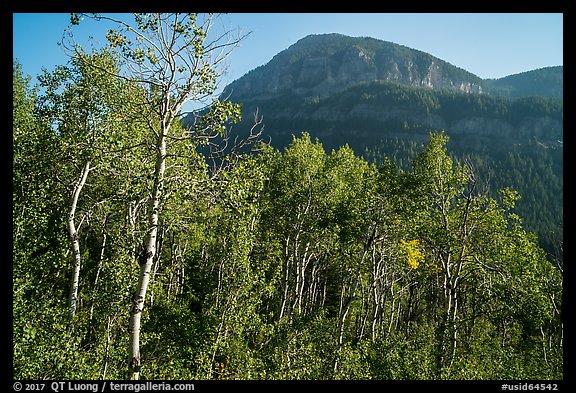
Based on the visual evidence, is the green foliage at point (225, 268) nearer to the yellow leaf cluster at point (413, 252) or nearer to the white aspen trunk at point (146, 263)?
the white aspen trunk at point (146, 263)

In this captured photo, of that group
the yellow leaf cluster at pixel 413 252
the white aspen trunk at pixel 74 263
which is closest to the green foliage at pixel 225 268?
the white aspen trunk at pixel 74 263

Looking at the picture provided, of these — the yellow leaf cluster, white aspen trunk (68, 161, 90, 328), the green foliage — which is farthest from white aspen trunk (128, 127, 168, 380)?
the yellow leaf cluster

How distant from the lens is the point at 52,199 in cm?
1580

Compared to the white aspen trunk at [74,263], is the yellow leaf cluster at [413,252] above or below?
below

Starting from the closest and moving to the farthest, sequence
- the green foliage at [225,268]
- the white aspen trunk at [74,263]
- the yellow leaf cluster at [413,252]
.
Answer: the green foliage at [225,268], the white aspen trunk at [74,263], the yellow leaf cluster at [413,252]

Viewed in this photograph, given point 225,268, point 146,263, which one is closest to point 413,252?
point 225,268

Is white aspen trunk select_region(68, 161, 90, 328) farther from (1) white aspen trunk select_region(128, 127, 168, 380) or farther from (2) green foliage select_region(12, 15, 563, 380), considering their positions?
(1) white aspen trunk select_region(128, 127, 168, 380)

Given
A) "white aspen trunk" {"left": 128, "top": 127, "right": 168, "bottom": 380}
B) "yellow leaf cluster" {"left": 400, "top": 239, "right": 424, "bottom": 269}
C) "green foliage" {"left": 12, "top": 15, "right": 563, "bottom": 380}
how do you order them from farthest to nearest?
"yellow leaf cluster" {"left": 400, "top": 239, "right": 424, "bottom": 269} → "green foliage" {"left": 12, "top": 15, "right": 563, "bottom": 380} → "white aspen trunk" {"left": 128, "top": 127, "right": 168, "bottom": 380}

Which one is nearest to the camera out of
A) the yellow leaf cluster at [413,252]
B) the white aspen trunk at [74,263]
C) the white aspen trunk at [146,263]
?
the white aspen trunk at [146,263]

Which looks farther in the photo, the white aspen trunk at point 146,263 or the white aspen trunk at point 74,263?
the white aspen trunk at point 74,263

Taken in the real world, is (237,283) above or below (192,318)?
above
